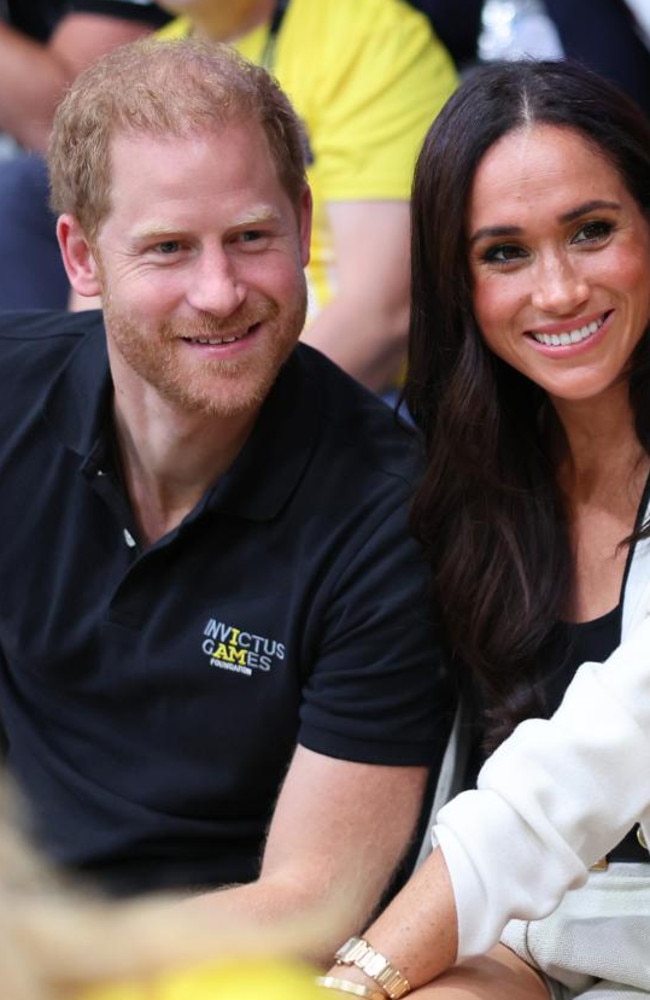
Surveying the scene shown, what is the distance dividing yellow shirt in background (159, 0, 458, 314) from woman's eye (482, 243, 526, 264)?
0.94 metres

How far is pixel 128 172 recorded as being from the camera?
1964 mm

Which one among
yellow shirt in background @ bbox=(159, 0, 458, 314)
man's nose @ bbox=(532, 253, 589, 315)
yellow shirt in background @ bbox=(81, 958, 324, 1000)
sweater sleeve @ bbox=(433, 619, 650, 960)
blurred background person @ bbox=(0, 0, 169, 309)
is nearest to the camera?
yellow shirt in background @ bbox=(81, 958, 324, 1000)

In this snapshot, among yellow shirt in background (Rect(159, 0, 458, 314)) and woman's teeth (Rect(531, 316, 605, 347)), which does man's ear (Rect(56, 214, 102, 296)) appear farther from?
yellow shirt in background (Rect(159, 0, 458, 314))

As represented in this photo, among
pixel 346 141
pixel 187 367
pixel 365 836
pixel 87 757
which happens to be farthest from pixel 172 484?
pixel 346 141

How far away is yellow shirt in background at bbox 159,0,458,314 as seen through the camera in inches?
113

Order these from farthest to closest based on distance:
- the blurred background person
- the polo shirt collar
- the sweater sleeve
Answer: the blurred background person < the polo shirt collar < the sweater sleeve

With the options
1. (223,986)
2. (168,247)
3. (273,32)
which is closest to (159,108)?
(168,247)

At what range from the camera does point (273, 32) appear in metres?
2.98

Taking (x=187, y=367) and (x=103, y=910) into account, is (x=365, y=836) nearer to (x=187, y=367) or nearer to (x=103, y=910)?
(x=187, y=367)

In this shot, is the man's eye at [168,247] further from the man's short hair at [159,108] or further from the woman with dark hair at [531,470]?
the woman with dark hair at [531,470]

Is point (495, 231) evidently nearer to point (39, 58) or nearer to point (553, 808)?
point (553, 808)

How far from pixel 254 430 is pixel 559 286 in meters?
0.40

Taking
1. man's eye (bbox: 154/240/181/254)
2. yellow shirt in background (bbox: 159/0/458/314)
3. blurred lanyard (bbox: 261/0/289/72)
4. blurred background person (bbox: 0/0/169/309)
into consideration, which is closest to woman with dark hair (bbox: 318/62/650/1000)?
man's eye (bbox: 154/240/181/254)

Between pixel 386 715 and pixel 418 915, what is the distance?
0.28 meters
